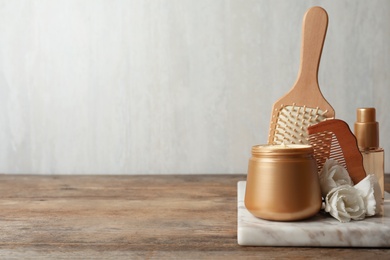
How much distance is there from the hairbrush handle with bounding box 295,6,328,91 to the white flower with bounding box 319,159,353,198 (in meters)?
0.14

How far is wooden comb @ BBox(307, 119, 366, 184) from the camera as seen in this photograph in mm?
628

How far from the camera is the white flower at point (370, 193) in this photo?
57 cm

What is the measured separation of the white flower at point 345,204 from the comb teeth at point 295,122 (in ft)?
0.40

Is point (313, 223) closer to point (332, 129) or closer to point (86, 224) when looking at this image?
point (332, 129)

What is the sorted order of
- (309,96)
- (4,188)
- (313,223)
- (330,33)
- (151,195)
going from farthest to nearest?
1. (330,33)
2. (4,188)
3. (151,195)
4. (309,96)
5. (313,223)

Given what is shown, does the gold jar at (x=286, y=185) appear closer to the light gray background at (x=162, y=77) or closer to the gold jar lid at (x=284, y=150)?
the gold jar lid at (x=284, y=150)

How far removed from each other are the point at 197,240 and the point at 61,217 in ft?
0.82

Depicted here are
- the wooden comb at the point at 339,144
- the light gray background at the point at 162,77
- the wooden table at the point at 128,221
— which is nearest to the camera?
the wooden table at the point at 128,221

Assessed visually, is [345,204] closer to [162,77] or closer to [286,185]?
[286,185]

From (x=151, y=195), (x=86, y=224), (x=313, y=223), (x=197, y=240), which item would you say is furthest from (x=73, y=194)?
(x=313, y=223)

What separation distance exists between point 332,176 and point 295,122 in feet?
0.40

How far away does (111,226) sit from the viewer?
64 cm

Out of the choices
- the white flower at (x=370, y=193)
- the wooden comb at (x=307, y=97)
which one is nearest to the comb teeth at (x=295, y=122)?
the wooden comb at (x=307, y=97)

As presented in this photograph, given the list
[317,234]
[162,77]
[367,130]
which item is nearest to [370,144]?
[367,130]
